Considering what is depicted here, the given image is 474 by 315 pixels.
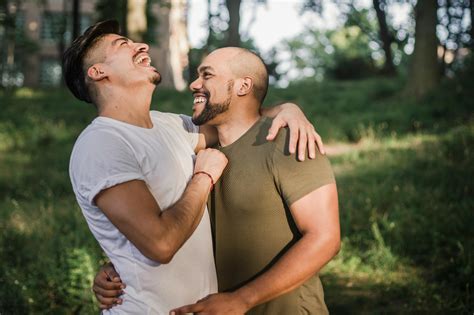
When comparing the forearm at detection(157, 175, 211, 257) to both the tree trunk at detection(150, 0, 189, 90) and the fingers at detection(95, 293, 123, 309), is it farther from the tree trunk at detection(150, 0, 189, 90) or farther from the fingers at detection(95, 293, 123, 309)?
the tree trunk at detection(150, 0, 189, 90)

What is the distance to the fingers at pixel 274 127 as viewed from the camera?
2.65 metres

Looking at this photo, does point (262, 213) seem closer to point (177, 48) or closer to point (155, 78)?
point (155, 78)

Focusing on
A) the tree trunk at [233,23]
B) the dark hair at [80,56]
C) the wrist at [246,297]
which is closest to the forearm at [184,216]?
the wrist at [246,297]

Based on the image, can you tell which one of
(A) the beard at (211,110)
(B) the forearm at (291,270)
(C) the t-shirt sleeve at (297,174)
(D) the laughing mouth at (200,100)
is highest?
(D) the laughing mouth at (200,100)

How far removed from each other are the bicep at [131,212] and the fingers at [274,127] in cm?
73

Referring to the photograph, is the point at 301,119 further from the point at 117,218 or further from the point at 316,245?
the point at 117,218

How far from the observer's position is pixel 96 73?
2750 millimetres

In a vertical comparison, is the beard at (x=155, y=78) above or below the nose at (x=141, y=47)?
below

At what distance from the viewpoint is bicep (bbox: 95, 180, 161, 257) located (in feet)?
7.07

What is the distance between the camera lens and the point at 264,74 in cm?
304

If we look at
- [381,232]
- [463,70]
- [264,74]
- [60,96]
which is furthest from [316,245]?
[60,96]

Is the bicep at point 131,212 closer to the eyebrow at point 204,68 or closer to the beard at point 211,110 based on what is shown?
the beard at point 211,110

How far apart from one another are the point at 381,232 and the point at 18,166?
6909 mm

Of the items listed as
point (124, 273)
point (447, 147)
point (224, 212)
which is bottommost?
point (447, 147)
